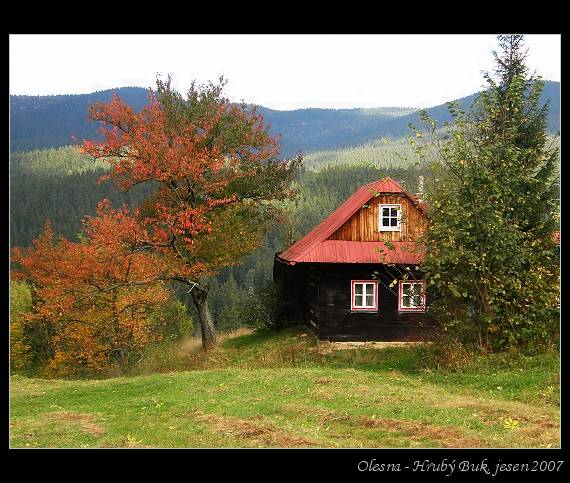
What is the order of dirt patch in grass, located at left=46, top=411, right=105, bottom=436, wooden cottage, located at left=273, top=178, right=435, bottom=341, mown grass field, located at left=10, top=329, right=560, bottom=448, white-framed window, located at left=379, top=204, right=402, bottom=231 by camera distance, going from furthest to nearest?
white-framed window, located at left=379, top=204, right=402, bottom=231, wooden cottage, located at left=273, top=178, right=435, bottom=341, dirt patch in grass, located at left=46, top=411, right=105, bottom=436, mown grass field, located at left=10, top=329, right=560, bottom=448

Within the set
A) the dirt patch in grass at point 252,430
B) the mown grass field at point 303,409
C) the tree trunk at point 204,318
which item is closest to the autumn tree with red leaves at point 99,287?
the tree trunk at point 204,318

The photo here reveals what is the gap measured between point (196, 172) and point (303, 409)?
14861 mm

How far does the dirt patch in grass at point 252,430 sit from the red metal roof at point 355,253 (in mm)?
12150

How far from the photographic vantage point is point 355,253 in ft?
84.7

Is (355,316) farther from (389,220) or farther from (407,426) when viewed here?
(407,426)

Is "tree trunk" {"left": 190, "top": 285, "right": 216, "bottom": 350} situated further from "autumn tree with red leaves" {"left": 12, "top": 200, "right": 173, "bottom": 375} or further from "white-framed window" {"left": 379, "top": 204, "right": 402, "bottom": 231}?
"white-framed window" {"left": 379, "top": 204, "right": 402, "bottom": 231}

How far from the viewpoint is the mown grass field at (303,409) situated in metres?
11.8

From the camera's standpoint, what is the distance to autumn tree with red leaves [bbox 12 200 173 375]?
27.3 meters

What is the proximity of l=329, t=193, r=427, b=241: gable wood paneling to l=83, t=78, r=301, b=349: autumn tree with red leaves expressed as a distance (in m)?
4.17

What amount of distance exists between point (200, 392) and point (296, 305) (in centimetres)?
1691

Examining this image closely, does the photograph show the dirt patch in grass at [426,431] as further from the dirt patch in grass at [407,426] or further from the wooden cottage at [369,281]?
the wooden cottage at [369,281]

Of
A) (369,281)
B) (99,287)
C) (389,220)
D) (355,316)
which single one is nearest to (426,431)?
(355,316)

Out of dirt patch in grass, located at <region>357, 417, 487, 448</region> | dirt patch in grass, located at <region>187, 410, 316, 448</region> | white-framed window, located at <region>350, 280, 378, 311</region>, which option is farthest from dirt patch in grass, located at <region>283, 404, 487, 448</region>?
white-framed window, located at <region>350, 280, 378, 311</region>

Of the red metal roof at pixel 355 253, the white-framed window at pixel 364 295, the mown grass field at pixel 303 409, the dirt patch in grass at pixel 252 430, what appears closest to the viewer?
the dirt patch in grass at pixel 252 430
